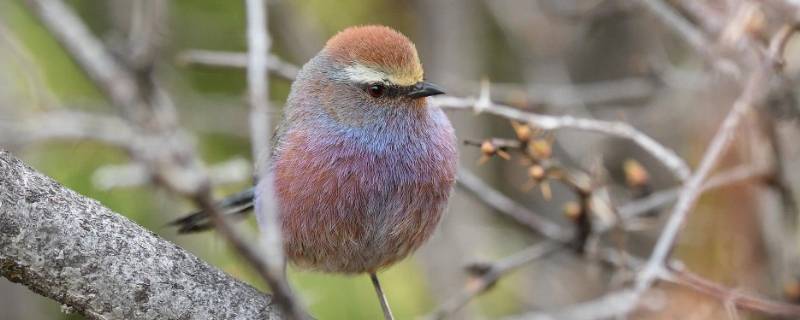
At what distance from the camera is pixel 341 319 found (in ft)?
19.4

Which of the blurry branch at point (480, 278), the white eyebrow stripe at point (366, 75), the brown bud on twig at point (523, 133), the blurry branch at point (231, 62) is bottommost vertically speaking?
the blurry branch at point (480, 278)

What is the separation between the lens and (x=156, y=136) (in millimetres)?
1756

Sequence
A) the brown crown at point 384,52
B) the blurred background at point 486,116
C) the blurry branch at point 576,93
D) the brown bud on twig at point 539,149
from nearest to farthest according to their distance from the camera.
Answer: the brown bud on twig at point 539,149 < the brown crown at point 384,52 < the blurred background at point 486,116 < the blurry branch at point 576,93

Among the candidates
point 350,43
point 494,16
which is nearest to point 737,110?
point 350,43

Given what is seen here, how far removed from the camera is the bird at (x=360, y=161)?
162 inches

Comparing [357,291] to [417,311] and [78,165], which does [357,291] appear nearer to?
[417,311]

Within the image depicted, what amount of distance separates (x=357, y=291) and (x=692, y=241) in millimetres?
2171

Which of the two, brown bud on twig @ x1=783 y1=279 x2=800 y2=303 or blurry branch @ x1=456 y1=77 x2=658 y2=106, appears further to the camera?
blurry branch @ x1=456 y1=77 x2=658 y2=106

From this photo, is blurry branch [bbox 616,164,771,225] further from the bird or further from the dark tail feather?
the dark tail feather

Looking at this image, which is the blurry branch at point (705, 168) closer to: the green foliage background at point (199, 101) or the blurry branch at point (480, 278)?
the blurry branch at point (480, 278)

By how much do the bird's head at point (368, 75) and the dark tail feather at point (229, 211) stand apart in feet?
2.05

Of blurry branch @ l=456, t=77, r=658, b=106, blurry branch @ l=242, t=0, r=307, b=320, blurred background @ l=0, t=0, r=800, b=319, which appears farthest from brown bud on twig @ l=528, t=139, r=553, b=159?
blurry branch @ l=456, t=77, r=658, b=106

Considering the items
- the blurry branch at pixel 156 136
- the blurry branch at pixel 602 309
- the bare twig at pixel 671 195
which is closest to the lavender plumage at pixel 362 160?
the blurry branch at pixel 602 309

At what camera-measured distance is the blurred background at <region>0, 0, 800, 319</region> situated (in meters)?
5.25
